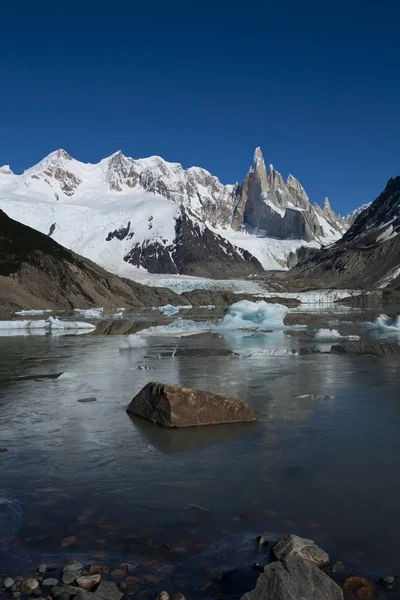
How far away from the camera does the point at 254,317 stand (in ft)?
158

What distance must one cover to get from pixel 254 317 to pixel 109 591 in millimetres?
43517

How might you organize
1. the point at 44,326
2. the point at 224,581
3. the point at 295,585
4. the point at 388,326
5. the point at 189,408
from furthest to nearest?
1. the point at 44,326
2. the point at 388,326
3. the point at 189,408
4. the point at 224,581
5. the point at 295,585

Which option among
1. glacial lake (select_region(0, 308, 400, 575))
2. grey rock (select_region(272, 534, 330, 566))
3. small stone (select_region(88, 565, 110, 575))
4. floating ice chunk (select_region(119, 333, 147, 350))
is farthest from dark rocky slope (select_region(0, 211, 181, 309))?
grey rock (select_region(272, 534, 330, 566))

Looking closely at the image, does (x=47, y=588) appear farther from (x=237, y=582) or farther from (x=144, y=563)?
(x=237, y=582)

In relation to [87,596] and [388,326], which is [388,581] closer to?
[87,596]

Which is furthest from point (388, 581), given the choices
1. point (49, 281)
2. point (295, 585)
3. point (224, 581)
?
point (49, 281)

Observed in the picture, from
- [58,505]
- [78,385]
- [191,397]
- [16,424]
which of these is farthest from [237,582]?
[78,385]

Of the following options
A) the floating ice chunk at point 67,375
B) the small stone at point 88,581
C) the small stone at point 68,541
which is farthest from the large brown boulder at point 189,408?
the floating ice chunk at point 67,375

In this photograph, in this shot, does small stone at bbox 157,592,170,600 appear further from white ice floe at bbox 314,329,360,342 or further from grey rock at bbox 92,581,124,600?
white ice floe at bbox 314,329,360,342

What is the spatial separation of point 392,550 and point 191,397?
5.96m

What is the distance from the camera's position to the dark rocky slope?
3228 inches

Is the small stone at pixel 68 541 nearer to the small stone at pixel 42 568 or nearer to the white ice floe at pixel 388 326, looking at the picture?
the small stone at pixel 42 568

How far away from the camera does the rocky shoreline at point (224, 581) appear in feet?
15.5

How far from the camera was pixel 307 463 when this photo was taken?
27.7 feet
